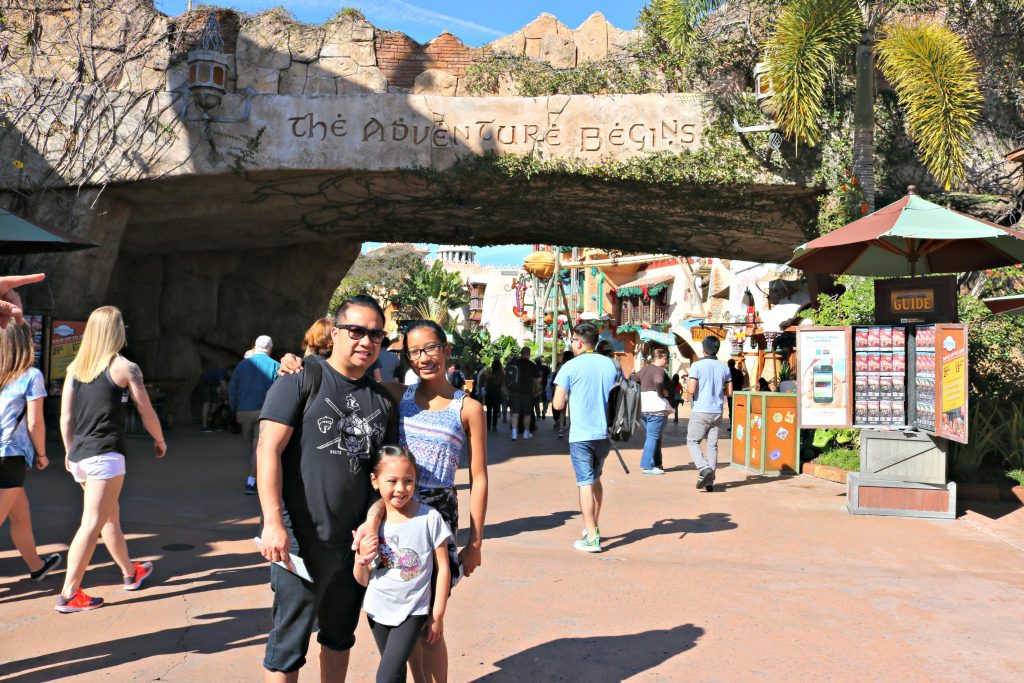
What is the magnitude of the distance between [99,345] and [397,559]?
277cm

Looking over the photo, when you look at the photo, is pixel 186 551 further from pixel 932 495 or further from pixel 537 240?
pixel 537 240

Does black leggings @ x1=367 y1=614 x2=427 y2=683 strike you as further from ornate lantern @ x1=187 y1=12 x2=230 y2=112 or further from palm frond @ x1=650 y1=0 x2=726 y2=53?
palm frond @ x1=650 y1=0 x2=726 y2=53

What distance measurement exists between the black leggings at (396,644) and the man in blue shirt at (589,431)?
3.41 meters

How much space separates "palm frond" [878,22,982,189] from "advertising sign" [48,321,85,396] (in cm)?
1114

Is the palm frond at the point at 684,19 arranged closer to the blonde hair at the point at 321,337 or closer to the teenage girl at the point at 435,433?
the blonde hair at the point at 321,337

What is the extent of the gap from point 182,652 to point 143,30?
1021 cm

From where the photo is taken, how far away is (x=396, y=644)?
118 inches

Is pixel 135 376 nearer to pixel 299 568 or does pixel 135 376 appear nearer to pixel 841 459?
pixel 299 568

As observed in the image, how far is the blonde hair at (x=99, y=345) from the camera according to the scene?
15.8 ft

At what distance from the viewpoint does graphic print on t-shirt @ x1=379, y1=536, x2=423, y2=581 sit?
9.89 feet

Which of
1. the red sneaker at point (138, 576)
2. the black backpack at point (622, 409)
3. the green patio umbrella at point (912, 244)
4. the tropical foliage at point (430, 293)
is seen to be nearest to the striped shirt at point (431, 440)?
the red sneaker at point (138, 576)

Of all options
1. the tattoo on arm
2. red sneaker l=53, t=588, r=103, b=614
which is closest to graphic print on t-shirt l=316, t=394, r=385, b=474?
the tattoo on arm

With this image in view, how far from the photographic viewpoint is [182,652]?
161 inches

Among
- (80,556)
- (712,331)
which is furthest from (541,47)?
(712,331)
